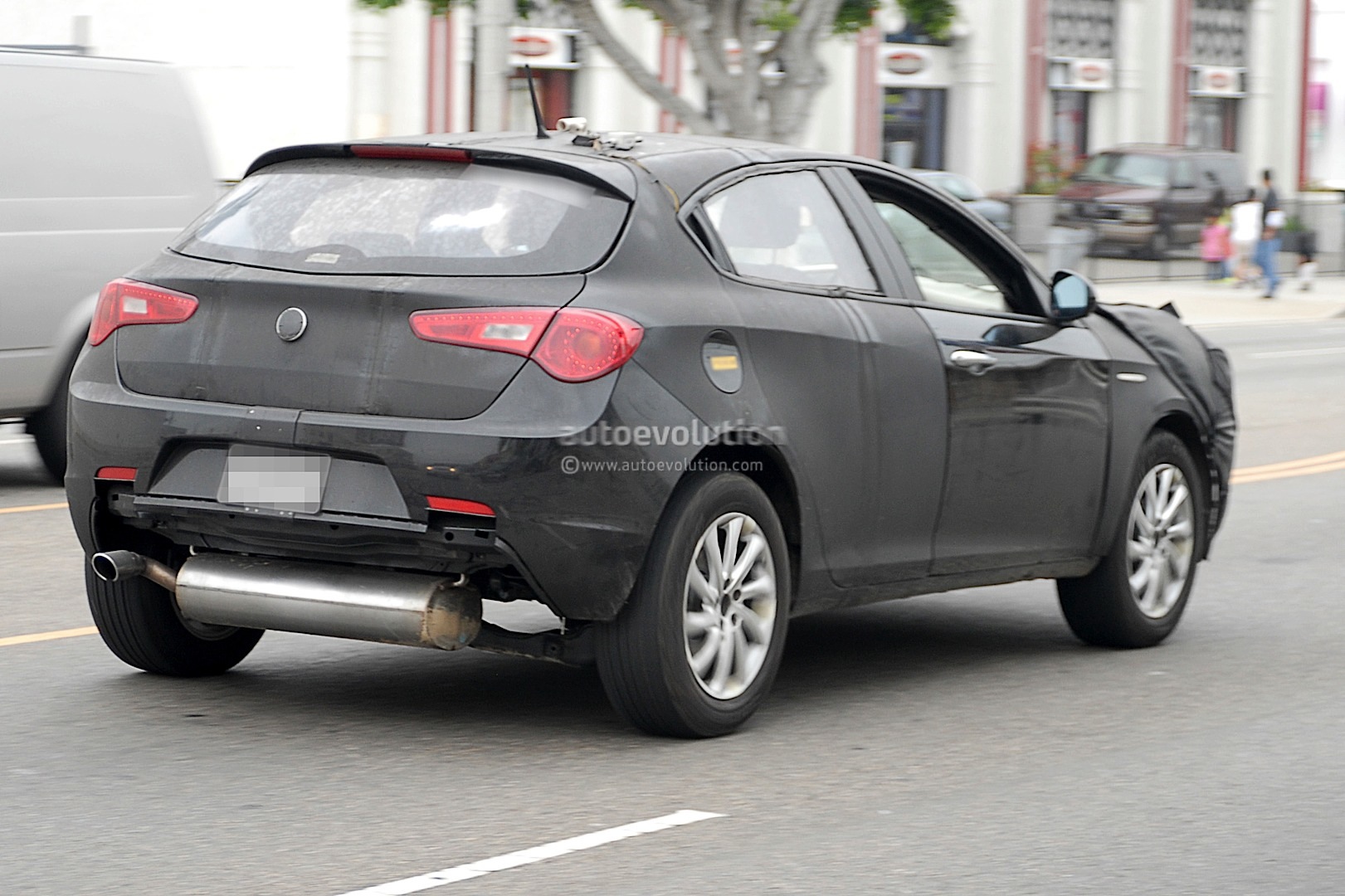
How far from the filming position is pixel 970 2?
143ft

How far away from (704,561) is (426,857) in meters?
1.35

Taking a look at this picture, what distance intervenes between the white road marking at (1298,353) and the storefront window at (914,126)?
1725 cm

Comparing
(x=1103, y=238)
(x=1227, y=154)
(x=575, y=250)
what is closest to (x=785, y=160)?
(x=575, y=250)

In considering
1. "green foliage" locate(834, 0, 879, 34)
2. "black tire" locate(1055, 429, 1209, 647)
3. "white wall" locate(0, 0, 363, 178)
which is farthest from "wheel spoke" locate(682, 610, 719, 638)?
"white wall" locate(0, 0, 363, 178)

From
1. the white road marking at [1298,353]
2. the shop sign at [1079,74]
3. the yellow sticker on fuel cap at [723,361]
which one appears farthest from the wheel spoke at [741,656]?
the shop sign at [1079,74]

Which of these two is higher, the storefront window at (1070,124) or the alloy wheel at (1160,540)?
the storefront window at (1070,124)

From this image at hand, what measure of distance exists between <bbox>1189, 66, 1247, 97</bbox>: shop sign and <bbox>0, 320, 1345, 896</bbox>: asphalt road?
43766mm

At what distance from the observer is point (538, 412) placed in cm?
543

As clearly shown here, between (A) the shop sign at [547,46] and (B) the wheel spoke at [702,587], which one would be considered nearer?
(B) the wheel spoke at [702,587]

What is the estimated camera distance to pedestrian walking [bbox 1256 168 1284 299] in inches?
1361

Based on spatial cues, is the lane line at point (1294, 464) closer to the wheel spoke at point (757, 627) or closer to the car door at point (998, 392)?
the car door at point (998, 392)

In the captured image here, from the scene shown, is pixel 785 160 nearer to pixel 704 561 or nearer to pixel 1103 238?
pixel 704 561

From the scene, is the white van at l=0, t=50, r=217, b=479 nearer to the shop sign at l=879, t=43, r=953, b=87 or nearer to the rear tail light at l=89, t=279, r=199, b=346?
the rear tail light at l=89, t=279, r=199, b=346

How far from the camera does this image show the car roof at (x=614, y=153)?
19.2 ft
